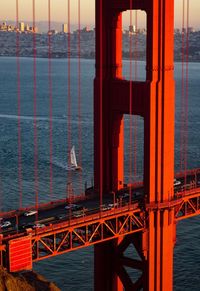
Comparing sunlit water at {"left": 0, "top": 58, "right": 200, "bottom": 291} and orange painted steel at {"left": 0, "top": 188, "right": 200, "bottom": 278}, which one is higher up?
orange painted steel at {"left": 0, "top": 188, "right": 200, "bottom": 278}

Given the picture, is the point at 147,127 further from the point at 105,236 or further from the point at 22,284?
the point at 22,284

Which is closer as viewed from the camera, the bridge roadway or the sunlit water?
the bridge roadway

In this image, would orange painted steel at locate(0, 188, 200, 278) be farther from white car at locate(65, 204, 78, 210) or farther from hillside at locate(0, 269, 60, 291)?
hillside at locate(0, 269, 60, 291)

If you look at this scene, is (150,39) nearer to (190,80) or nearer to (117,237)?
(117,237)

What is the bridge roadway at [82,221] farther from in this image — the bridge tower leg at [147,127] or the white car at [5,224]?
the bridge tower leg at [147,127]

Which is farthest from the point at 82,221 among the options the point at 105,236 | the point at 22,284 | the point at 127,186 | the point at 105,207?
the point at 22,284

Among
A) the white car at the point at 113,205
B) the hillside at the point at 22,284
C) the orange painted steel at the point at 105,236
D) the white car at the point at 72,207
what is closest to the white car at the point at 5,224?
the orange painted steel at the point at 105,236

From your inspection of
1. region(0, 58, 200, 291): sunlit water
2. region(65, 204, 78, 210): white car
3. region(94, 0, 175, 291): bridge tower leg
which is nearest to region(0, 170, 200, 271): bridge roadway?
region(65, 204, 78, 210): white car
